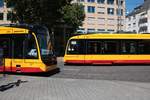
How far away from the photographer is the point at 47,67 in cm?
2095

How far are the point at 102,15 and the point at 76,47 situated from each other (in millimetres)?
74558

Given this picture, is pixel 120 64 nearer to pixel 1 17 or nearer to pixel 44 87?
pixel 44 87

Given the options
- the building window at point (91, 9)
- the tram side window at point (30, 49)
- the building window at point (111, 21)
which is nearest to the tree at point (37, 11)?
the tram side window at point (30, 49)

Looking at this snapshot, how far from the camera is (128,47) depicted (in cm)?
3161

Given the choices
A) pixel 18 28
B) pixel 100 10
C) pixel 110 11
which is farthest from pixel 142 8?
pixel 18 28

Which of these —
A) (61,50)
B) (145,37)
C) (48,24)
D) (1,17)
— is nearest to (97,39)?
(145,37)

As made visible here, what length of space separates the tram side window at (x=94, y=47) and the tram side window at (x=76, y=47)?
48 cm

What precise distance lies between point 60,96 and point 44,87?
89.5 inches

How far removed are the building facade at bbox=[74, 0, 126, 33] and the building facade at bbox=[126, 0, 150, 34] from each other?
23.8ft

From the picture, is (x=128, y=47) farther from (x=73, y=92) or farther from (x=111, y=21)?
(x=111, y=21)

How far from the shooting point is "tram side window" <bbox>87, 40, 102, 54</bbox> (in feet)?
102

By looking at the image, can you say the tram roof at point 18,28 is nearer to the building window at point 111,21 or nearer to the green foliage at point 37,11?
the green foliage at point 37,11

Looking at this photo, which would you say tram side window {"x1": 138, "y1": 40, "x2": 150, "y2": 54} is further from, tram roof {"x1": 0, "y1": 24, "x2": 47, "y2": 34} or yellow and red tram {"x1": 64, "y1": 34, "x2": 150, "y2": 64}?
tram roof {"x1": 0, "y1": 24, "x2": 47, "y2": 34}

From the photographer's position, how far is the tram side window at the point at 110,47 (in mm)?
31250
